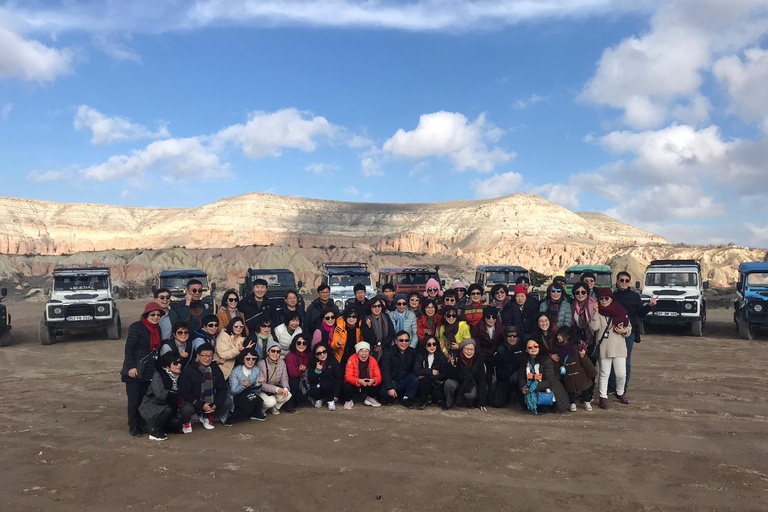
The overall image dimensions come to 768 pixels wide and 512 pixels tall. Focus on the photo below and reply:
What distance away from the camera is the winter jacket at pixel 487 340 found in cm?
796

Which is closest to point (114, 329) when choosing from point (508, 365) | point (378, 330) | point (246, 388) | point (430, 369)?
point (246, 388)

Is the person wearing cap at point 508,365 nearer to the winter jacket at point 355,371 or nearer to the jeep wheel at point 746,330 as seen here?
the winter jacket at point 355,371

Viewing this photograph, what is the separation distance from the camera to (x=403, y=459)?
5.84 m

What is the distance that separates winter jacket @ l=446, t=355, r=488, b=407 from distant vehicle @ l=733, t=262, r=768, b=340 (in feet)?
36.3

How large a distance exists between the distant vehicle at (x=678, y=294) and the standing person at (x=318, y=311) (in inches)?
425

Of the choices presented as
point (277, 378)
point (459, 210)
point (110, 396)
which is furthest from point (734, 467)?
point (459, 210)

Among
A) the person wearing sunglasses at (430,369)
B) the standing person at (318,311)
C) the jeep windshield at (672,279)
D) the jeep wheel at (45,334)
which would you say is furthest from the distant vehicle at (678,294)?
the jeep wheel at (45,334)

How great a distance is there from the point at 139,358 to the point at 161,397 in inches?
22.5

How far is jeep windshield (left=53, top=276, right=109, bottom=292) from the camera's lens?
1535 centimetres

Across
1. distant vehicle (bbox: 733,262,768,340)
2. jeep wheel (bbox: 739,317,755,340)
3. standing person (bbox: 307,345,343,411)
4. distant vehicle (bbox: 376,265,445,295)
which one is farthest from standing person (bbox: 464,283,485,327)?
jeep wheel (bbox: 739,317,755,340)

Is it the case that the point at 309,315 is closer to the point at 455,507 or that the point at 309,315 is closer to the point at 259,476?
the point at 259,476

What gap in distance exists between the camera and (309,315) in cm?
872

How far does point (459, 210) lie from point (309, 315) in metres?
88.1

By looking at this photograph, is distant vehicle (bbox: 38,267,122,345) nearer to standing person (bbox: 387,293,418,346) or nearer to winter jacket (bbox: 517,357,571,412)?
standing person (bbox: 387,293,418,346)
